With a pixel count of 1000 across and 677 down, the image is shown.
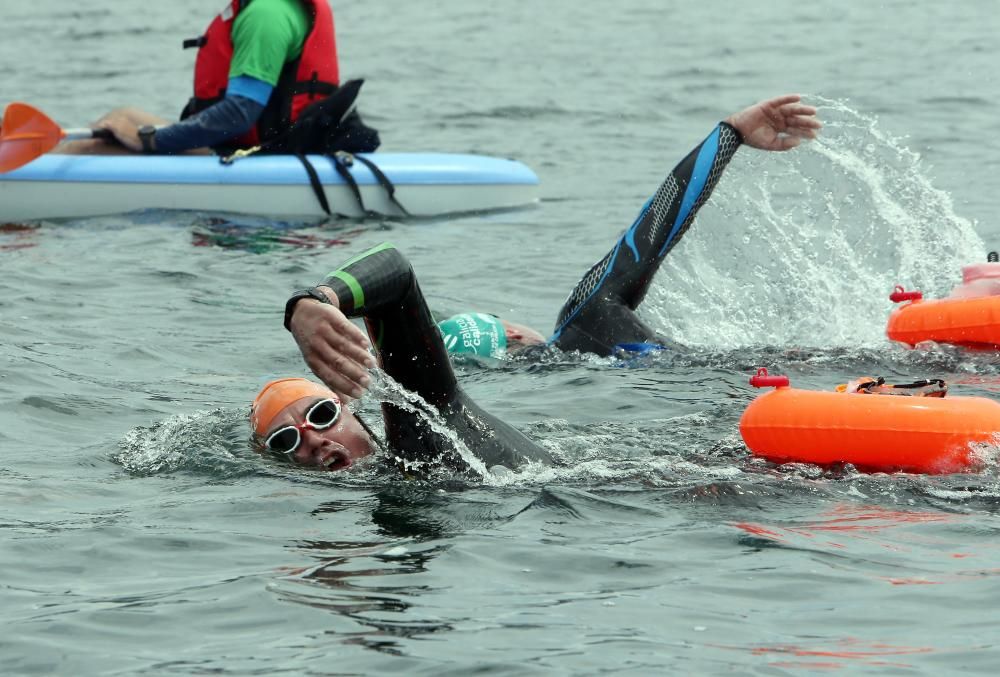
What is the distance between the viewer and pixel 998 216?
34.7 ft

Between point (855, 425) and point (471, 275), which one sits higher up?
point (855, 425)

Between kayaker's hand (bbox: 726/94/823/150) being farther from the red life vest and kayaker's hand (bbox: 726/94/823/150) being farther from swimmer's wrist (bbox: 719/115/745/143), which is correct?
the red life vest

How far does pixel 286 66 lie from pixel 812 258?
400cm

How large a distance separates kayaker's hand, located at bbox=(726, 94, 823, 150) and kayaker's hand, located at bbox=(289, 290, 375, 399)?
3035 mm

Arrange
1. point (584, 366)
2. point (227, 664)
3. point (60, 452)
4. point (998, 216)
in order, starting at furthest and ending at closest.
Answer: point (998, 216) < point (584, 366) < point (60, 452) < point (227, 664)

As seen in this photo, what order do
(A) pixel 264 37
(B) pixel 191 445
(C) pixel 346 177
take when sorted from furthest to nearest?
(C) pixel 346 177 < (A) pixel 264 37 < (B) pixel 191 445

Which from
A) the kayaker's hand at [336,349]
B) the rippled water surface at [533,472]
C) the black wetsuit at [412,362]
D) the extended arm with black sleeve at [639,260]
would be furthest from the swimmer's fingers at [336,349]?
the extended arm with black sleeve at [639,260]

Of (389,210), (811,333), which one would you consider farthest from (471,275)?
(811,333)

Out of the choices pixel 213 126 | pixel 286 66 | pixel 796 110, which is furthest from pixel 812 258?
pixel 213 126

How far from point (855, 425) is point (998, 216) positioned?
652 centimetres

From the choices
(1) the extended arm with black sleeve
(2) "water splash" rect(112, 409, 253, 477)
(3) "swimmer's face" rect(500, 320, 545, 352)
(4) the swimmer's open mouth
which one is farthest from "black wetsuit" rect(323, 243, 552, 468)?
(3) "swimmer's face" rect(500, 320, 545, 352)

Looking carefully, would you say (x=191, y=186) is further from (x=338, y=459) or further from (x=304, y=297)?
(x=304, y=297)

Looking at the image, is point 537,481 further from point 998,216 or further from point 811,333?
point 998,216

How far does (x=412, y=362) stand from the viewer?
14.3 ft
